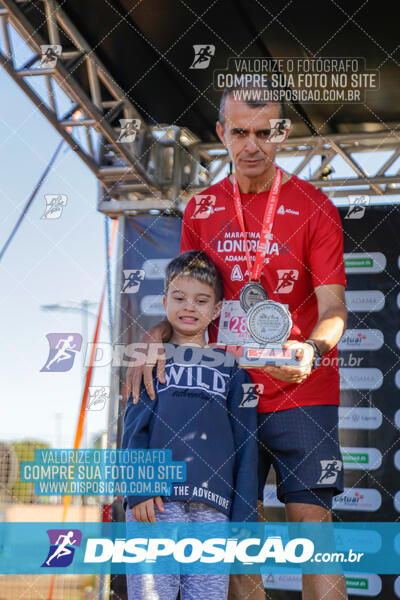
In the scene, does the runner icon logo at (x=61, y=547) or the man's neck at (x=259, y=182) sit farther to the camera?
the runner icon logo at (x=61, y=547)

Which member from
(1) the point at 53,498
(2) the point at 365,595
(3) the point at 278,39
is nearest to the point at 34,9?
(3) the point at 278,39

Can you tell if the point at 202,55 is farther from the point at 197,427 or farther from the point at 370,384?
the point at 197,427

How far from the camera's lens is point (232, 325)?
6.41 feet

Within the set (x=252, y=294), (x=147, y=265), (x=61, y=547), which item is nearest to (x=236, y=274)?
(x=252, y=294)

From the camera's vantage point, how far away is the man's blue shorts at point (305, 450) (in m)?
1.80

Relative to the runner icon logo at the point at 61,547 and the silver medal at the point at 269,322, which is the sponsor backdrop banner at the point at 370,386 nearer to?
the runner icon logo at the point at 61,547

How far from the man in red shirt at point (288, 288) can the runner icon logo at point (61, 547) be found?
636 millimetres

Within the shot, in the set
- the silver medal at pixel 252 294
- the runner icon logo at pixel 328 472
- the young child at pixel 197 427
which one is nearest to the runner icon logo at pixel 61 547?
the young child at pixel 197 427

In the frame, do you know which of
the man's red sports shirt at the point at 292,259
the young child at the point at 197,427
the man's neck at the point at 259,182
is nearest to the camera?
the young child at the point at 197,427

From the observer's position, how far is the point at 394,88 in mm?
3371

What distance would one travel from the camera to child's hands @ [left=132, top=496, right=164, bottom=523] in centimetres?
174

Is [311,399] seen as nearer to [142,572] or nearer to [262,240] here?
[262,240]

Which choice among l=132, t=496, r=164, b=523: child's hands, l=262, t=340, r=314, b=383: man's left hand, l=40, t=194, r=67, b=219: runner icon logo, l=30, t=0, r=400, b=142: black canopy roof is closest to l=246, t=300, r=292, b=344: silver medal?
l=262, t=340, r=314, b=383: man's left hand

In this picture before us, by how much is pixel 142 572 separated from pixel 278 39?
7.81ft
